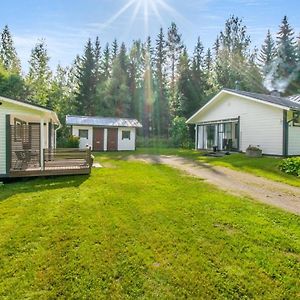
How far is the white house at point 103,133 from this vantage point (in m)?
23.2

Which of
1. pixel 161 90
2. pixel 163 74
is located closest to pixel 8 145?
pixel 161 90

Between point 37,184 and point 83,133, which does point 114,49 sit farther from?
point 37,184

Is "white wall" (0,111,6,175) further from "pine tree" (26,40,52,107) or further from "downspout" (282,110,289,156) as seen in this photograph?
"pine tree" (26,40,52,107)

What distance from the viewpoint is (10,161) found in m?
9.40

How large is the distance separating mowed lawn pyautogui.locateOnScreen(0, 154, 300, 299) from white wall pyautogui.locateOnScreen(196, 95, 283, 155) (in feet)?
31.9

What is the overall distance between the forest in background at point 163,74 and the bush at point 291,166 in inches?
914

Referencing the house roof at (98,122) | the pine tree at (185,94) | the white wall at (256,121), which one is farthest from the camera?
the pine tree at (185,94)

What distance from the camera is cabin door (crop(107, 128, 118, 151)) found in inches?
941

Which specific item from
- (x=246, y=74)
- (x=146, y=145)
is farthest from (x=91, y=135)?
(x=246, y=74)

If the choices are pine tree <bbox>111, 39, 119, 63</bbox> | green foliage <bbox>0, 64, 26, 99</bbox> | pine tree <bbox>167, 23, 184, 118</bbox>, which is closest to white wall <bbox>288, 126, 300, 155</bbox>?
green foliage <bbox>0, 64, 26, 99</bbox>

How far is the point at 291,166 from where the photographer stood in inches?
428

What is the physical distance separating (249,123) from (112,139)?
38.8 feet

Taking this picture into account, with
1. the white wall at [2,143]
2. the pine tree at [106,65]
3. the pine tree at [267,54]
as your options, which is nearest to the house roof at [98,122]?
the white wall at [2,143]

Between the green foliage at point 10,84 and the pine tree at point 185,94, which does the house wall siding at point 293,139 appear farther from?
the green foliage at point 10,84
